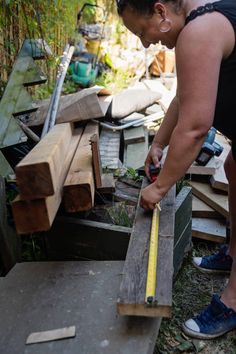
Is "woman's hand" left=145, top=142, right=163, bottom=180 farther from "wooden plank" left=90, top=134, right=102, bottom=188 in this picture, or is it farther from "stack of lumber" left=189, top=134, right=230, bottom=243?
"stack of lumber" left=189, top=134, right=230, bottom=243

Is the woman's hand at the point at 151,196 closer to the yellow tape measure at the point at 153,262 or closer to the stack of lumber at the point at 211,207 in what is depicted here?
the yellow tape measure at the point at 153,262

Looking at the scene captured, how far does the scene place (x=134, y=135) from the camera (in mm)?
3969

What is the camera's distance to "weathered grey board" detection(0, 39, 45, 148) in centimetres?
292

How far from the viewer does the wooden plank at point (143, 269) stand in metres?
1.64

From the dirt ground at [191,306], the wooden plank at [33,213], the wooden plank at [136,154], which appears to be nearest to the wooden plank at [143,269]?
the wooden plank at [33,213]

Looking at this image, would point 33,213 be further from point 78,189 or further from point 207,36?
point 207,36

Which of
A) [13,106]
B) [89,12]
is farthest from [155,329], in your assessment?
[89,12]

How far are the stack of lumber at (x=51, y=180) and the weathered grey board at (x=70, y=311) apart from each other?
0.38m

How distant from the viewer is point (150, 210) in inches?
85.7

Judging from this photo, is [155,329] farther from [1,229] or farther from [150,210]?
[1,229]

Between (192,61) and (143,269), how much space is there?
915 mm

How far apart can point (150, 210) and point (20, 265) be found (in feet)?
2.66

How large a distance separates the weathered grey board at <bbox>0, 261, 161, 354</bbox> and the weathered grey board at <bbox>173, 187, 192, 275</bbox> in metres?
0.55

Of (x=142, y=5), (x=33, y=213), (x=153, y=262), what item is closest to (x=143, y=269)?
(x=153, y=262)
